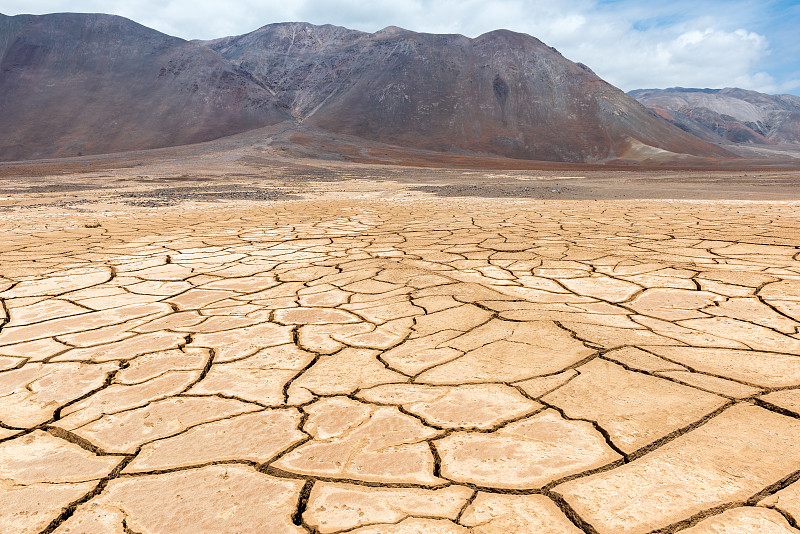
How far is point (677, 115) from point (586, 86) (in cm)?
2797

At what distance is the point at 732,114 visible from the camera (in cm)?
7431

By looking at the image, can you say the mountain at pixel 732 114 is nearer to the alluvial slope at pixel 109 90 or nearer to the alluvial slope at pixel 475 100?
the alluvial slope at pixel 475 100

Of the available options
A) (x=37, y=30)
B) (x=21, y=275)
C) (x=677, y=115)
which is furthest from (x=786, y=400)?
(x=677, y=115)

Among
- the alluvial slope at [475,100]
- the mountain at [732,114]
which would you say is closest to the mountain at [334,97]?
the alluvial slope at [475,100]

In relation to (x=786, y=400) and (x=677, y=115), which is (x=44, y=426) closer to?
(x=786, y=400)

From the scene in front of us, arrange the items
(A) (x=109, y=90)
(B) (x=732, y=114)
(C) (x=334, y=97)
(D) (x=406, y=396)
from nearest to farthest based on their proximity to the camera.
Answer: (D) (x=406, y=396)
(A) (x=109, y=90)
(C) (x=334, y=97)
(B) (x=732, y=114)

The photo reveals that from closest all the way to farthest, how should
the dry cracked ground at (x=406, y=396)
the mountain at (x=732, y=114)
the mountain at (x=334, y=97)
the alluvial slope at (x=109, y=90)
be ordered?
the dry cracked ground at (x=406, y=396), the mountain at (x=334, y=97), the alluvial slope at (x=109, y=90), the mountain at (x=732, y=114)

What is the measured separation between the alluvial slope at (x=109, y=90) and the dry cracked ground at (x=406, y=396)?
3494 centimetres

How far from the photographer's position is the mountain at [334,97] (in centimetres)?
A: 3403

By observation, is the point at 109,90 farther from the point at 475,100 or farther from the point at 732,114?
the point at 732,114

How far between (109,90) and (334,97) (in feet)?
53.6

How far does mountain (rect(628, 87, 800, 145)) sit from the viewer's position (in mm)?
58062

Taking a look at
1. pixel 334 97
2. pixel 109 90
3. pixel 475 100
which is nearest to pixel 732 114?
pixel 475 100

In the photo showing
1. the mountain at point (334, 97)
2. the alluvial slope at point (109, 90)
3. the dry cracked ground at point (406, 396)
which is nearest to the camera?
the dry cracked ground at point (406, 396)
